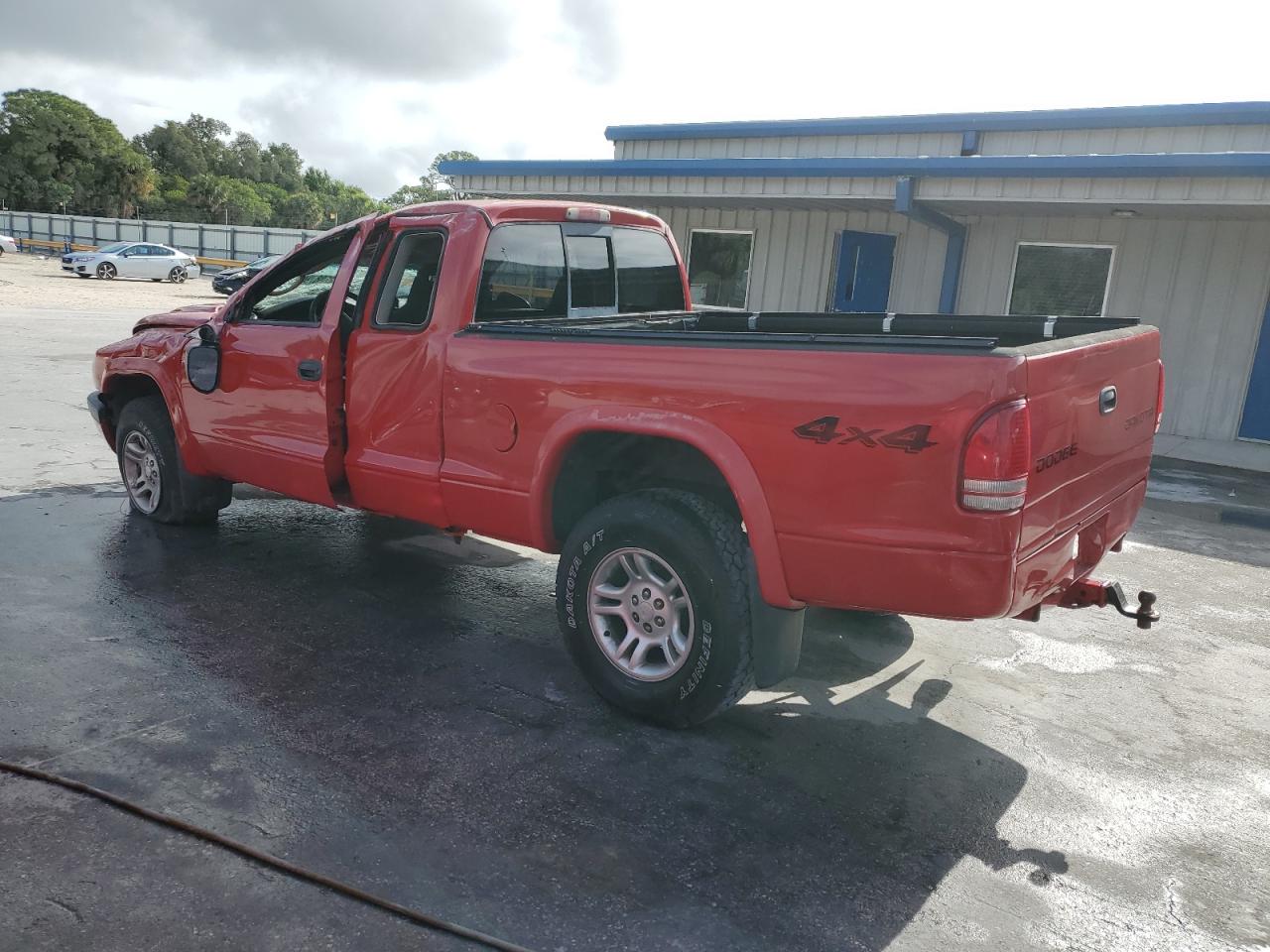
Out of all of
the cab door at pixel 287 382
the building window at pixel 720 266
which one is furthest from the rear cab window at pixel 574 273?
the building window at pixel 720 266

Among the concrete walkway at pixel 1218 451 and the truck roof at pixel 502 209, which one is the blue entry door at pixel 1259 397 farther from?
the truck roof at pixel 502 209

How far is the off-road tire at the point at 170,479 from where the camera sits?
614 centimetres

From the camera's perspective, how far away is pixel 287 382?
17.1ft

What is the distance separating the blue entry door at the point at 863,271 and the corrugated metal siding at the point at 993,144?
216cm

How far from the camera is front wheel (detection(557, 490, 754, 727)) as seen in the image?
146 inches

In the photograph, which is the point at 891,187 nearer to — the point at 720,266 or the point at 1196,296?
the point at 1196,296

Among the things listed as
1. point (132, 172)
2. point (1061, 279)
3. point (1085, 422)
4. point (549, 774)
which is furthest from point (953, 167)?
point (132, 172)

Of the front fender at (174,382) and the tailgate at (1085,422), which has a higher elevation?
the tailgate at (1085,422)

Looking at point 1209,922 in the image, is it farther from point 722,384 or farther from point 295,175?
point 295,175

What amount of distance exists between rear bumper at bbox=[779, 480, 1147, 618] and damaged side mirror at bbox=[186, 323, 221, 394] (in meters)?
3.74

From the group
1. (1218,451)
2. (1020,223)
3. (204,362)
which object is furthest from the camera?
(1020,223)

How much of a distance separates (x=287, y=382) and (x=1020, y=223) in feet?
34.0

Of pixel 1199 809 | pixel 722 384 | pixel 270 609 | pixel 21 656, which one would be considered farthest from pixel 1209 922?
pixel 21 656

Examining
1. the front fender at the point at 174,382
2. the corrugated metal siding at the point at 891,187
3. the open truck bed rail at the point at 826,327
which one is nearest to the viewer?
the open truck bed rail at the point at 826,327
